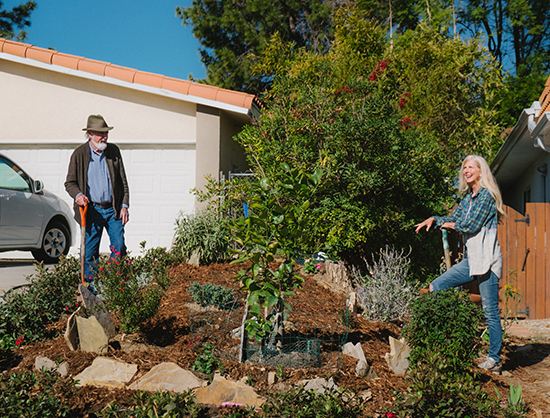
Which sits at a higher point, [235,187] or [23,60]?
[23,60]

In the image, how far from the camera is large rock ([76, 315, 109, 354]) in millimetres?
3734

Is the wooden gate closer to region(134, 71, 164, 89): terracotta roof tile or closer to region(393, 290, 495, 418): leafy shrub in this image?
region(393, 290, 495, 418): leafy shrub

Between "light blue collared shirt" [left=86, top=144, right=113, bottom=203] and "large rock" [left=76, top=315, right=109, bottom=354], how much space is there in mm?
1746

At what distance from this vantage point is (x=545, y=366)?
4.39 meters

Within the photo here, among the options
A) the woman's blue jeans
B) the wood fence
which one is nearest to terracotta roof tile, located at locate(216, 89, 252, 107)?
the wood fence

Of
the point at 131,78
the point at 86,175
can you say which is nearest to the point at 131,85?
the point at 131,78

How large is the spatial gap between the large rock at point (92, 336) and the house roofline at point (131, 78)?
556 cm

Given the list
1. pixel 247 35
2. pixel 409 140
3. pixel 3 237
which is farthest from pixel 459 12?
pixel 3 237

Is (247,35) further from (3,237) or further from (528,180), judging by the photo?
(3,237)

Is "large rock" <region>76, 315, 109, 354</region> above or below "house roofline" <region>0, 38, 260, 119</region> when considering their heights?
below

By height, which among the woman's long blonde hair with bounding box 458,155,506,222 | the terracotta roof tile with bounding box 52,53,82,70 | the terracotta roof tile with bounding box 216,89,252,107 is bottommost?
the woman's long blonde hair with bounding box 458,155,506,222

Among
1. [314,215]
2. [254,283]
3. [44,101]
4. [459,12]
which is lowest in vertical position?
[254,283]

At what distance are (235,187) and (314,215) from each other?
1821mm

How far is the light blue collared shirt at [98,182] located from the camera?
511cm
